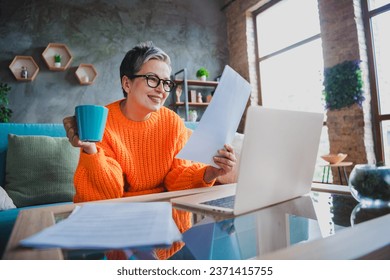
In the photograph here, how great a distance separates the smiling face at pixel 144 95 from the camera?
127cm

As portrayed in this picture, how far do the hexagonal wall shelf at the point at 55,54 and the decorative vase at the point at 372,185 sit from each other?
410 centimetres

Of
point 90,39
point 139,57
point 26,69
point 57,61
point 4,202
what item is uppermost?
point 90,39

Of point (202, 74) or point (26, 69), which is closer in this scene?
point (26, 69)

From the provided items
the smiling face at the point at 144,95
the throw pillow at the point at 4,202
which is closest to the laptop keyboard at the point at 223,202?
the smiling face at the point at 144,95

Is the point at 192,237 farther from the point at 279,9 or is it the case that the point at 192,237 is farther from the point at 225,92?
the point at 279,9

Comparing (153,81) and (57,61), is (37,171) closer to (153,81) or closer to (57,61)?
(153,81)

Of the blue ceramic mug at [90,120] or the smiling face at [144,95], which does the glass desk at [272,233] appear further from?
the smiling face at [144,95]

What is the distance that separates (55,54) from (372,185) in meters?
4.28

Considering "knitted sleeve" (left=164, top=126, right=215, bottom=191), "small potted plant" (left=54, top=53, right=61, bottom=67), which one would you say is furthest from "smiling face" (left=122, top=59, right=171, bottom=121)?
"small potted plant" (left=54, top=53, right=61, bottom=67)

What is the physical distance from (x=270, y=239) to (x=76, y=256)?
0.30 metres

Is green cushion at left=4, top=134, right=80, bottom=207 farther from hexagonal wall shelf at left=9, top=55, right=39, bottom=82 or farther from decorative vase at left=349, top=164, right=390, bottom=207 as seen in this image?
hexagonal wall shelf at left=9, top=55, right=39, bottom=82

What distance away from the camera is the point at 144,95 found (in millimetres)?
1267

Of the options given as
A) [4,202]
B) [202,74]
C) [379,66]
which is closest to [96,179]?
[4,202]
